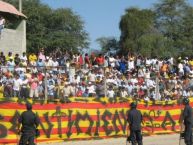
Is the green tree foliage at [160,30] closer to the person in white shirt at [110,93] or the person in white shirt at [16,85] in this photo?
the person in white shirt at [110,93]

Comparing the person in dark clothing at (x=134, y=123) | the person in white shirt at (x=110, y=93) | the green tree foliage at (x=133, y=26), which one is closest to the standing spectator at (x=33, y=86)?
the person in white shirt at (x=110, y=93)

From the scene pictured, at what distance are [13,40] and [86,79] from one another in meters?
13.4

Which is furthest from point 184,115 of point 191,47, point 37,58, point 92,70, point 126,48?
point 191,47

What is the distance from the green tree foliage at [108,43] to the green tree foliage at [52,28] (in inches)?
135

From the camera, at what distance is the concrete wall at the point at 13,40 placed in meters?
33.4

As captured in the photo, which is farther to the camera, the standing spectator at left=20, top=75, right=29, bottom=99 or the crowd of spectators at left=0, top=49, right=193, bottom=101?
the crowd of spectators at left=0, top=49, right=193, bottom=101

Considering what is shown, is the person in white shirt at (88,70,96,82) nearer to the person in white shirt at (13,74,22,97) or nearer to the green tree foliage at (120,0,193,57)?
the person in white shirt at (13,74,22,97)

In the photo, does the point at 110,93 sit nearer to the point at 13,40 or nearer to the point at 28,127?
the point at 28,127

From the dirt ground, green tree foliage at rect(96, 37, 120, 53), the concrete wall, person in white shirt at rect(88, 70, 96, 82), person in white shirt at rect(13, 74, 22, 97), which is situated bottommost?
the dirt ground

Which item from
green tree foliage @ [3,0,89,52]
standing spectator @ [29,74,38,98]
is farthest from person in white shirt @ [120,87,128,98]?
green tree foliage @ [3,0,89,52]

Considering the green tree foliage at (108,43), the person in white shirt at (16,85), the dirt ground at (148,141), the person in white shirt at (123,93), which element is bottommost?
the dirt ground at (148,141)

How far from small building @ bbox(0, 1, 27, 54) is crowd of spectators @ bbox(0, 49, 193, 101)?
183 inches

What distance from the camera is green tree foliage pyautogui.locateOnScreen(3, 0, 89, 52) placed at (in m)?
72.1

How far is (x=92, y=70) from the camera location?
2270 cm
